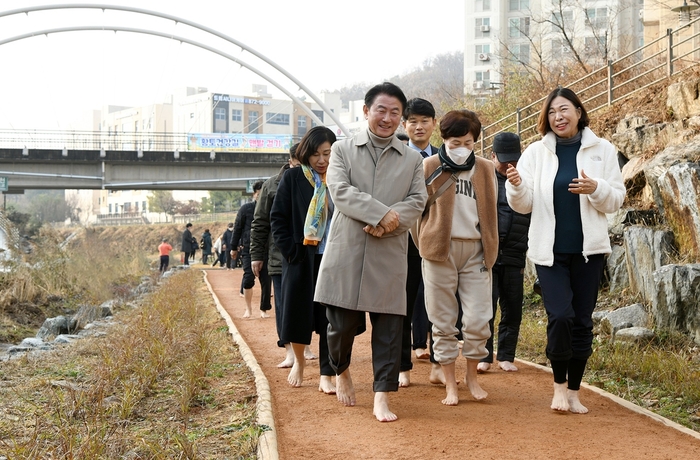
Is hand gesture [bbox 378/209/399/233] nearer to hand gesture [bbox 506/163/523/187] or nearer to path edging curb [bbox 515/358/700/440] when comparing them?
hand gesture [bbox 506/163/523/187]

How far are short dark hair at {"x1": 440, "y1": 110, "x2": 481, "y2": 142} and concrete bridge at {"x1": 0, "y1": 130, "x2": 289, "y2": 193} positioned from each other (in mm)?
42834

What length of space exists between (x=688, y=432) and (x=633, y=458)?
33.7 inches

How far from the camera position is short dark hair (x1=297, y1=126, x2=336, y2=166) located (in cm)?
700

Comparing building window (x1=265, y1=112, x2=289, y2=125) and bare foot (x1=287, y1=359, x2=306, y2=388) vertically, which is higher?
building window (x1=265, y1=112, x2=289, y2=125)

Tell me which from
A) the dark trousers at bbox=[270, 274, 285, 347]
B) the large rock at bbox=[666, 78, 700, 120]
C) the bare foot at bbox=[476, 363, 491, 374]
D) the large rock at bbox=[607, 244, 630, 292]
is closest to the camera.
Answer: the bare foot at bbox=[476, 363, 491, 374]

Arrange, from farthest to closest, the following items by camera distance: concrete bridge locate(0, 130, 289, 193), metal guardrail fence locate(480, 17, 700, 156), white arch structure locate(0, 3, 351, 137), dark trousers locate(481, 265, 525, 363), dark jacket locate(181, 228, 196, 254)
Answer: concrete bridge locate(0, 130, 289, 193) < dark jacket locate(181, 228, 196, 254) < white arch structure locate(0, 3, 351, 137) < metal guardrail fence locate(480, 17, 700, 156) < dark trousers locate(481, 265, 525, 363)

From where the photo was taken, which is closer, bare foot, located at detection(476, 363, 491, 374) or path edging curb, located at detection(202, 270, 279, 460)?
path edging curb, located at detection(202, 270, 279, 460)

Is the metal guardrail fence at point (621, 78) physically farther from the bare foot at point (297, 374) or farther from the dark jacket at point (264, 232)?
the bare foot at point (297, 374)

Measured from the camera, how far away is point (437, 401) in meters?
6.31

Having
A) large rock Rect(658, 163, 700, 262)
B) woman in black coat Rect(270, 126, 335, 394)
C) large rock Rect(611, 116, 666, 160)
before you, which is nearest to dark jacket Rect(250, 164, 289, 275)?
woman in black coat Rect(270, 126, 335, 394)

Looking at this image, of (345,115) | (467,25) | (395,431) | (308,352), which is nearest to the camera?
(395,431)

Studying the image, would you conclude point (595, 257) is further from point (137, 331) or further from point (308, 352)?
point (137, 331)

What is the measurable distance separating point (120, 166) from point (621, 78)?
33.6m

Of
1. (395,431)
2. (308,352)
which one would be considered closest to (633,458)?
(395,431)
